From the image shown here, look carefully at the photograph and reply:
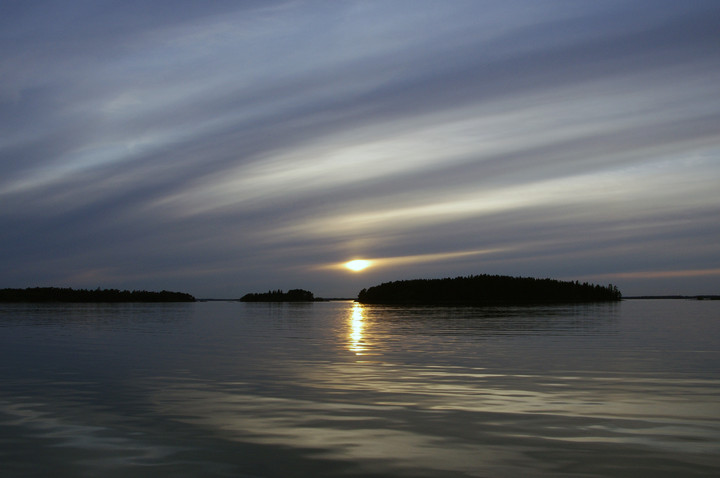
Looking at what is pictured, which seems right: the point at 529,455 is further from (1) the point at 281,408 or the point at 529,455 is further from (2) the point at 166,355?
(2) the point at 166,355

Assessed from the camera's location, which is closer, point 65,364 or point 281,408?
point 281,408

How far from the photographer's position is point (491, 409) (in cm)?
1769

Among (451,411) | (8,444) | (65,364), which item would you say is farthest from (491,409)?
(65,364)

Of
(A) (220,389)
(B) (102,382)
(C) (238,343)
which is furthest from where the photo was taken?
(C) (238,343)

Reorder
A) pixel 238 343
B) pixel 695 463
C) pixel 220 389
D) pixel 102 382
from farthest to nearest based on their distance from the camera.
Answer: pixel 238 343 → pixel 102 382 → pixel 220 389 → pixel 695 463

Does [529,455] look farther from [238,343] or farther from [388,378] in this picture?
[238,343]

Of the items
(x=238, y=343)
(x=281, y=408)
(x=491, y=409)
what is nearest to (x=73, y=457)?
(x=281, y=408)

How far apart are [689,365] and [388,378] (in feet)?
50.1

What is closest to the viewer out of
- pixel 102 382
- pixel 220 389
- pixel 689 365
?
pixel 220 389

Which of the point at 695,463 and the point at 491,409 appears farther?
the point at 491,409

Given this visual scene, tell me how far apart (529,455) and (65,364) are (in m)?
25.4

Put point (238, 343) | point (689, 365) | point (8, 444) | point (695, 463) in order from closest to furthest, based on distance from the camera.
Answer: point (695, 463) < point (8, 444) < point (689, 365) < point (238, 343)

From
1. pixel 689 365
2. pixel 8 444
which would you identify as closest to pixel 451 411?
pixel 8 444

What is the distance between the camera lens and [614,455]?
12586mm
